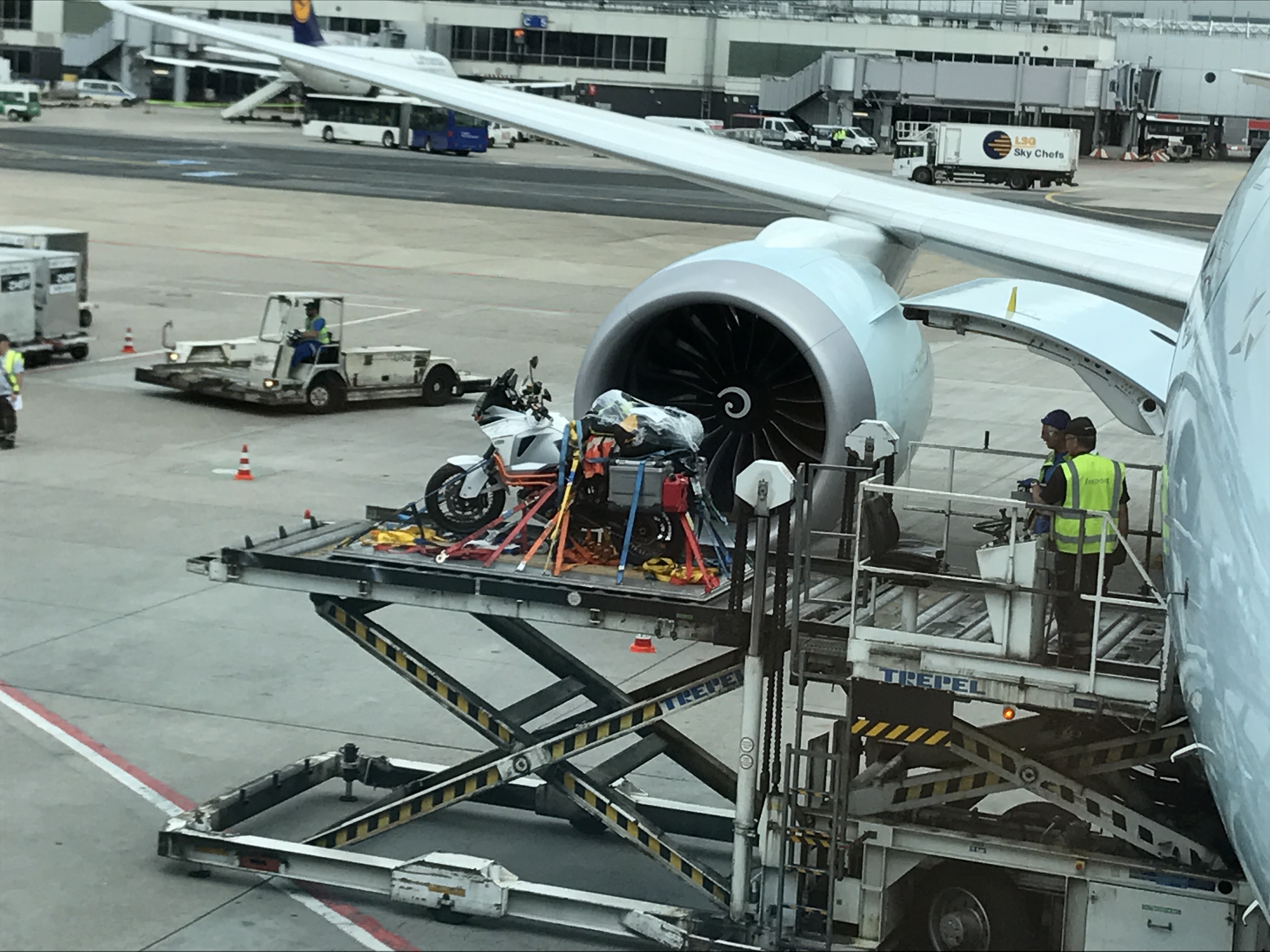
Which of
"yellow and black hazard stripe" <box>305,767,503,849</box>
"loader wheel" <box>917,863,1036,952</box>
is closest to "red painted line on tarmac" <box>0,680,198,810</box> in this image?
"yellow and black hazard stripe" <box>305,767,503,849</box>

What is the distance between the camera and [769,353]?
14.1m

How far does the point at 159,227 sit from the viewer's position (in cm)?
4641

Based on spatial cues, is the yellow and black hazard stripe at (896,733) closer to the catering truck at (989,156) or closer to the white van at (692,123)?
the catering truck at (989,156)

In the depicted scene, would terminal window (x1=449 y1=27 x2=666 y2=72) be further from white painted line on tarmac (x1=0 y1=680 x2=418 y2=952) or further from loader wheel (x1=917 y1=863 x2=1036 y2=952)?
loader wheel (x1=917 y1=863 x2=1036 y2=952)

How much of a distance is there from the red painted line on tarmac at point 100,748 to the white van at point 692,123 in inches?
2865

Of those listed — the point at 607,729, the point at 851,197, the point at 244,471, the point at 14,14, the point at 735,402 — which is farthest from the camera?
the point at 14,14

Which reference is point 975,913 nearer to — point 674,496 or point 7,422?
point 674,496

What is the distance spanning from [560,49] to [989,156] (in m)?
48.8

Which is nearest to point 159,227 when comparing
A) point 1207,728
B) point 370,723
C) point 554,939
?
point 370,723

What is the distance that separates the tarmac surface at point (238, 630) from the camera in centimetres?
1009

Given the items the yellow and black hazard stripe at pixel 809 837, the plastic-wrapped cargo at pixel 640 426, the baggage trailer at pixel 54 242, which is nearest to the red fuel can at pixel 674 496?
the plastic-wrapped cargo at pixel 640 426

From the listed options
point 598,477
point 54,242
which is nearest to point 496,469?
point 598,477

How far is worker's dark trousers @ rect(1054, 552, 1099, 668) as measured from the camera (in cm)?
899

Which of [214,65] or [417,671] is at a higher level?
[214,65]
